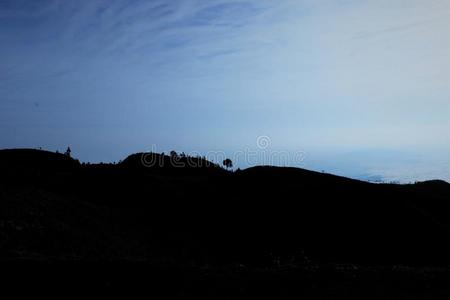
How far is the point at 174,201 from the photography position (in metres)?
30.4

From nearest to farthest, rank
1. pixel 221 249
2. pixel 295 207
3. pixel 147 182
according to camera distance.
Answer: pixel 221 249, pixel 295 207, pixel 147 182

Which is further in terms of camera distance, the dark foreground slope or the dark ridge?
the dark ridge

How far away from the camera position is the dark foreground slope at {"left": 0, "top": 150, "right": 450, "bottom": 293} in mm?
21312

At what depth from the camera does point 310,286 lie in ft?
40.9

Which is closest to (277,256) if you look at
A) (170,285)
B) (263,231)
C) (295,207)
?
(263,231)

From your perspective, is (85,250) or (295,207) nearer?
(85,250)

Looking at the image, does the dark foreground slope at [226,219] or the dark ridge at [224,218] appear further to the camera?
the dark ridge at [224,218]

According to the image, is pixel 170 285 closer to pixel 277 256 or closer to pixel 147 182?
pixel 277 256

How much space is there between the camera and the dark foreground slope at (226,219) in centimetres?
2131

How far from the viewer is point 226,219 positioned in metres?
28.0

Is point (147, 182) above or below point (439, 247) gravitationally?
above

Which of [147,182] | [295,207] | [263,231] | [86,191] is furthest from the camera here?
[147,182]

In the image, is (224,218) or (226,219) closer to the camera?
(226,219)

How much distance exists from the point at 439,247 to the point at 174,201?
54.9ft
